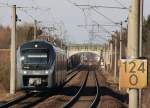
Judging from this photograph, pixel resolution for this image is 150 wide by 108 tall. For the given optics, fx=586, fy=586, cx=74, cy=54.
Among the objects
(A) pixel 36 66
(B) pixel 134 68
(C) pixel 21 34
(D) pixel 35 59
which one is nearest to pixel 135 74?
(B) pixel 134 68

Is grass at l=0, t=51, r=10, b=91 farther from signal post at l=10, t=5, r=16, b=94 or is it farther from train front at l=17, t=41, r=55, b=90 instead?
train front at l=17, t=41, r=55, b=90

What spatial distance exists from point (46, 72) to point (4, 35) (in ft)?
219

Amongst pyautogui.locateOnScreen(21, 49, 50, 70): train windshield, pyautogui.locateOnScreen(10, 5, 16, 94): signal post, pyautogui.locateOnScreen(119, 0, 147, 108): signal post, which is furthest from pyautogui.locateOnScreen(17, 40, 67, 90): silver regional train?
pyautogui.locateOnScreen(119, 0, 147, 108): signal post

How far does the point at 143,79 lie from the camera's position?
42.8 ft

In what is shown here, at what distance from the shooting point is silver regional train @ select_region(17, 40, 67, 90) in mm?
36844

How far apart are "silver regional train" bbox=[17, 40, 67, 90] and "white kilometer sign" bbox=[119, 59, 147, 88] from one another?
77.4 feet

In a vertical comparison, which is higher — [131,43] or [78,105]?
[131,43]

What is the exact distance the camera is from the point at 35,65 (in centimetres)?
3712

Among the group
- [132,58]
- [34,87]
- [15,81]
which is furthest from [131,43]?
[15,81]

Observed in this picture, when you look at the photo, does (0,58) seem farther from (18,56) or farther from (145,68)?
(145,68)

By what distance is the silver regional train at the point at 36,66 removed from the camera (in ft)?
121

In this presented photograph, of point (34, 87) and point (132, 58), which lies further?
point (34, 87)

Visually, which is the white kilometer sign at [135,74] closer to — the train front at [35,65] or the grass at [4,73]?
the train front at [35,65]

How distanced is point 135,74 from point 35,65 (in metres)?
24.4
